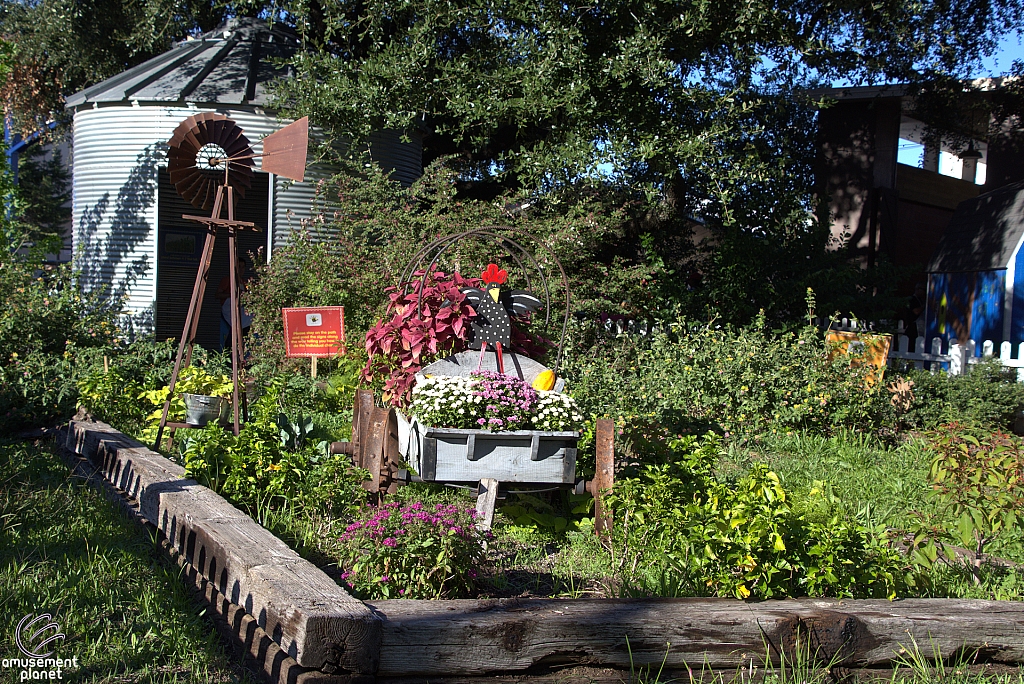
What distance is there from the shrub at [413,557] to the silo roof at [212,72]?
329 inches

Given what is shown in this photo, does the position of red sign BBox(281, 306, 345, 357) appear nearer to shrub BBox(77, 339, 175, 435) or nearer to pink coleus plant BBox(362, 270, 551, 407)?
shrub BBox(77, 339, 175, 435)

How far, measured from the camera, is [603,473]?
4.45m

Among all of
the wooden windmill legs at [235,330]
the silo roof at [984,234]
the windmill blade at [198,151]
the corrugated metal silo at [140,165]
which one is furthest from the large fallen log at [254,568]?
the silo roof at [984,234]

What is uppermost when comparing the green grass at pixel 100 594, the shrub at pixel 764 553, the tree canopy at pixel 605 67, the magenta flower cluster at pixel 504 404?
the tree canopy at pixel 605 67

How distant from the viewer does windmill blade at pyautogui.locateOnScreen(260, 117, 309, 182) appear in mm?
6094

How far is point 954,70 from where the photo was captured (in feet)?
37.5

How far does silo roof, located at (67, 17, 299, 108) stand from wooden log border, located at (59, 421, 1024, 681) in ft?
28.3

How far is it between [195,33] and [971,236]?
13.5 meters

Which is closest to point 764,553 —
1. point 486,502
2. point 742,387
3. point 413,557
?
point 413,557

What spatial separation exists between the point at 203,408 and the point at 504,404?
8.77ft

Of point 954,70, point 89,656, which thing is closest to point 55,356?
point 89,656

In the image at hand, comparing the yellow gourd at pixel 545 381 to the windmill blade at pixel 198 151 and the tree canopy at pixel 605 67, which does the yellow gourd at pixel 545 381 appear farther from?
the tree canopy at pixel 605 67

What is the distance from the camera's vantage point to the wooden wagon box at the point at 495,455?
4.21 m

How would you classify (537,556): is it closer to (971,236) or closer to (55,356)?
(55,356)
